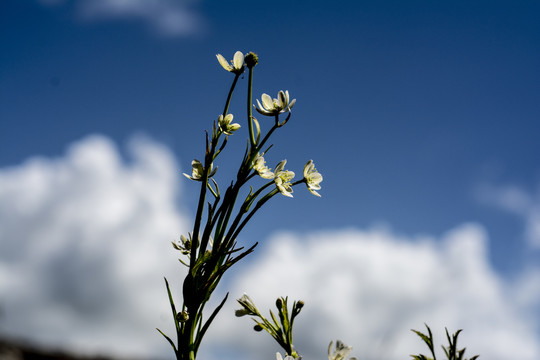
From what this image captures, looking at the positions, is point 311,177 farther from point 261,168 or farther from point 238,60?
point 238,60

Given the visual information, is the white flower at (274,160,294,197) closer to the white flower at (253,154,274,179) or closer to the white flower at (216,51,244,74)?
the white flower at (253,154,274,179)

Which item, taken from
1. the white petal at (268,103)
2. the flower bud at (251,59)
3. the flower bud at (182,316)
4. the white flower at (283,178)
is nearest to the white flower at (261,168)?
the white flower at (283,178)

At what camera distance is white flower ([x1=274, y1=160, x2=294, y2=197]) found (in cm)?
106

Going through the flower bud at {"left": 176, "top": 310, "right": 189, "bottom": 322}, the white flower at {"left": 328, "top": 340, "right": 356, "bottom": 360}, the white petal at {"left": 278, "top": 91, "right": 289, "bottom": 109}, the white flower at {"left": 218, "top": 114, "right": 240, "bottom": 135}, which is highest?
the white petal at {"left": 278, "top": 91, "right": 289, "bottom": 109}

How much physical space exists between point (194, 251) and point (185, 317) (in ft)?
0.49

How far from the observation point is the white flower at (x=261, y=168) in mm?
1024

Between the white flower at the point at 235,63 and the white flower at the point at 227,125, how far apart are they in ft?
0.43

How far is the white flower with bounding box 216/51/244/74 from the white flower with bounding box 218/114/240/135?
131mm

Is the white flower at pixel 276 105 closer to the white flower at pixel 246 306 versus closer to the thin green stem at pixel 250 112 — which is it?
the thin green stem at pixel 250 112

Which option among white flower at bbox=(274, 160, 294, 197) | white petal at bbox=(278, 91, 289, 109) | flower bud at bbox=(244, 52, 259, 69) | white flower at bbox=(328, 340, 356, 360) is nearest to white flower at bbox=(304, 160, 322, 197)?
white flower at bbox=(274, 160, 294, 197)

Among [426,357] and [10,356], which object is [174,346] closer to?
[426,357]

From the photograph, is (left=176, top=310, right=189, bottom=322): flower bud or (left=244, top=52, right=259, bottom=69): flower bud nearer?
(left=176, top=310, right=189, bottom=322): flower bud

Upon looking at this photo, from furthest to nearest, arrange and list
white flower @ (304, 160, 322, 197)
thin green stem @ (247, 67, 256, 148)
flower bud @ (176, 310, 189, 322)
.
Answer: white flower @ (304, 160, 322, 197), thin green stem @ (247, 67, 256, 148), flower bud @ (176, 310, 189, 322)

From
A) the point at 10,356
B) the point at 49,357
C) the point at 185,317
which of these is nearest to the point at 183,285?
the point at 185,317
